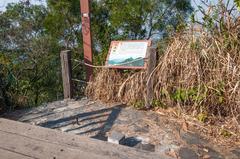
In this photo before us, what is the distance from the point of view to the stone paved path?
11.2ft

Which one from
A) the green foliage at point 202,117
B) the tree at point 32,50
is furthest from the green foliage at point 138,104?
the tree at point 32,50

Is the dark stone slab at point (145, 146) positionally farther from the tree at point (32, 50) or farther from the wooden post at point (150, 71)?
the tree at point (32, 50)

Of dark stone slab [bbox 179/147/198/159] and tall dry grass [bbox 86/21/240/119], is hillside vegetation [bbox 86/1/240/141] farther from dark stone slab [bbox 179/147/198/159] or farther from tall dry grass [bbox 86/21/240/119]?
dark stone slab [bbox 179/147/198/159]

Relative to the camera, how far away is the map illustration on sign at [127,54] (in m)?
4.75

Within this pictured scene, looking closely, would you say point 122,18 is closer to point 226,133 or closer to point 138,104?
point 138,104

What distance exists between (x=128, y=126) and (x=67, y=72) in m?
1.55

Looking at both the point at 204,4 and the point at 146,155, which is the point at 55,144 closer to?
the point at 146,155

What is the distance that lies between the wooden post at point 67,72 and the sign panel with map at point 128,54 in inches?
23.4

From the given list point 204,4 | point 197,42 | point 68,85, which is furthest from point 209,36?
point 68,85

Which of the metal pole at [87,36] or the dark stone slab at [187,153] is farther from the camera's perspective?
the metal pole at [87,36]

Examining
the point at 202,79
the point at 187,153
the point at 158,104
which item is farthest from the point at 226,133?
the point at 158,104

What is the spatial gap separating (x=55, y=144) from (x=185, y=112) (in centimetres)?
267

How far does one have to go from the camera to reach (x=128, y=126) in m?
4.07

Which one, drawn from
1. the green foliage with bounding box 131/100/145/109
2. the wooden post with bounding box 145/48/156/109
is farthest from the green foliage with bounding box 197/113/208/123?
the green foliage with bounding box 131/100/145/109
